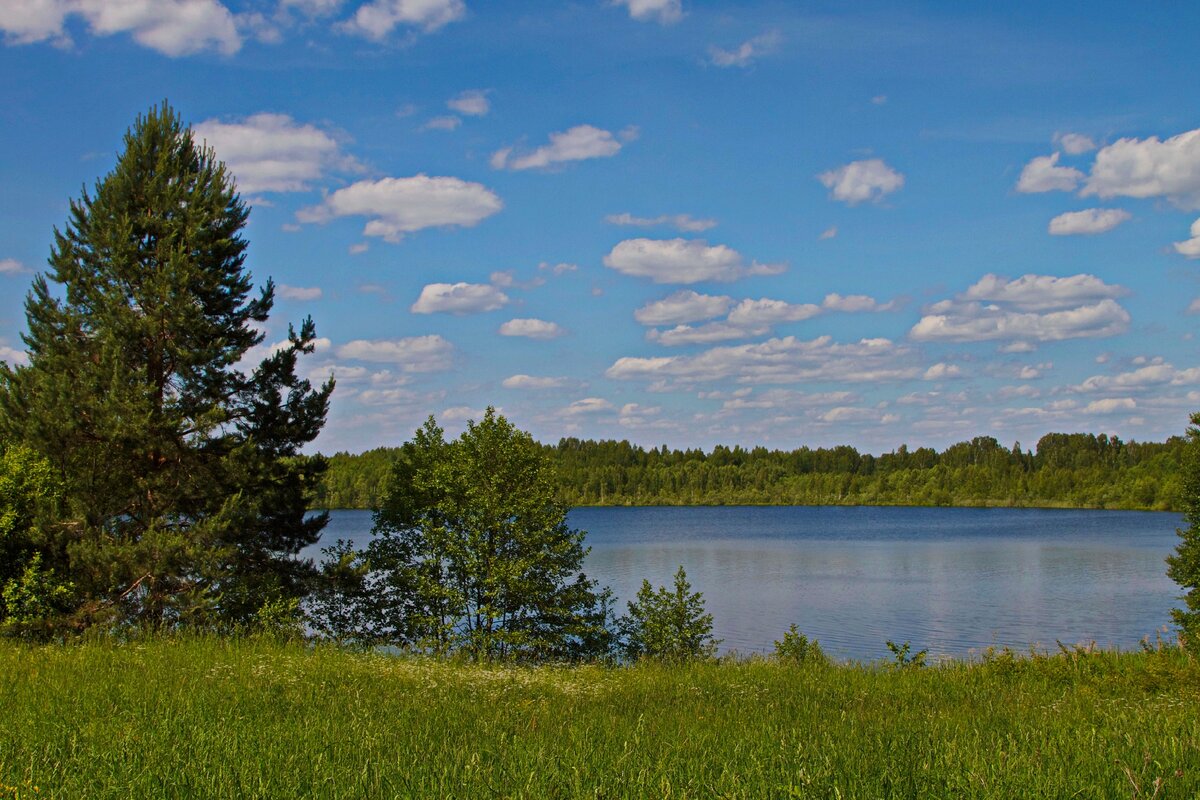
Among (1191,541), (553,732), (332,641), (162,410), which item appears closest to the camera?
(553,732)

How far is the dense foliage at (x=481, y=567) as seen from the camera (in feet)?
71.6

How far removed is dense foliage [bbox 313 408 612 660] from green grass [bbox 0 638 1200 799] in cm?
1094

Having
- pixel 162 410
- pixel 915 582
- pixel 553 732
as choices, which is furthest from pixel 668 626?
pixel 915 582

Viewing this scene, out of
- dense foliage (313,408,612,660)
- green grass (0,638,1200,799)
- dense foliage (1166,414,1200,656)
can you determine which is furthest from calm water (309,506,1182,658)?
green grass (0,638,1200,799)

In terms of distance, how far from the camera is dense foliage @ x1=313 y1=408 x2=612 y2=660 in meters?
21.8

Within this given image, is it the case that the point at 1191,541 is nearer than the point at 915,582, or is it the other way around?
the point at 1191,541

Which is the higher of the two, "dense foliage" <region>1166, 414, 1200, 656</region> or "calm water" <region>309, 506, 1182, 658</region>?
"dense foliage" <region>1166, 414, 1200, 656</region>

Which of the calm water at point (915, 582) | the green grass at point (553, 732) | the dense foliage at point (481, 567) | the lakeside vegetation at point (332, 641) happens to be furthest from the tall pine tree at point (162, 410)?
the calm water at point (915, 582)

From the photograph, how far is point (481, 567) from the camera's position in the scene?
2214cm

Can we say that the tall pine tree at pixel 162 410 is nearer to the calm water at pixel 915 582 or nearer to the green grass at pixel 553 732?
the green grass at pixel 553 732

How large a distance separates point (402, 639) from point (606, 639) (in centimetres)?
530

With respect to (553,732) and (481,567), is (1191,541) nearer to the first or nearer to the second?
(481,567)

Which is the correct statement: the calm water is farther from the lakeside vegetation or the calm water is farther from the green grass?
the green grass

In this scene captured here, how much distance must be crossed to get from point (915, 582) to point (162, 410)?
44062mm
